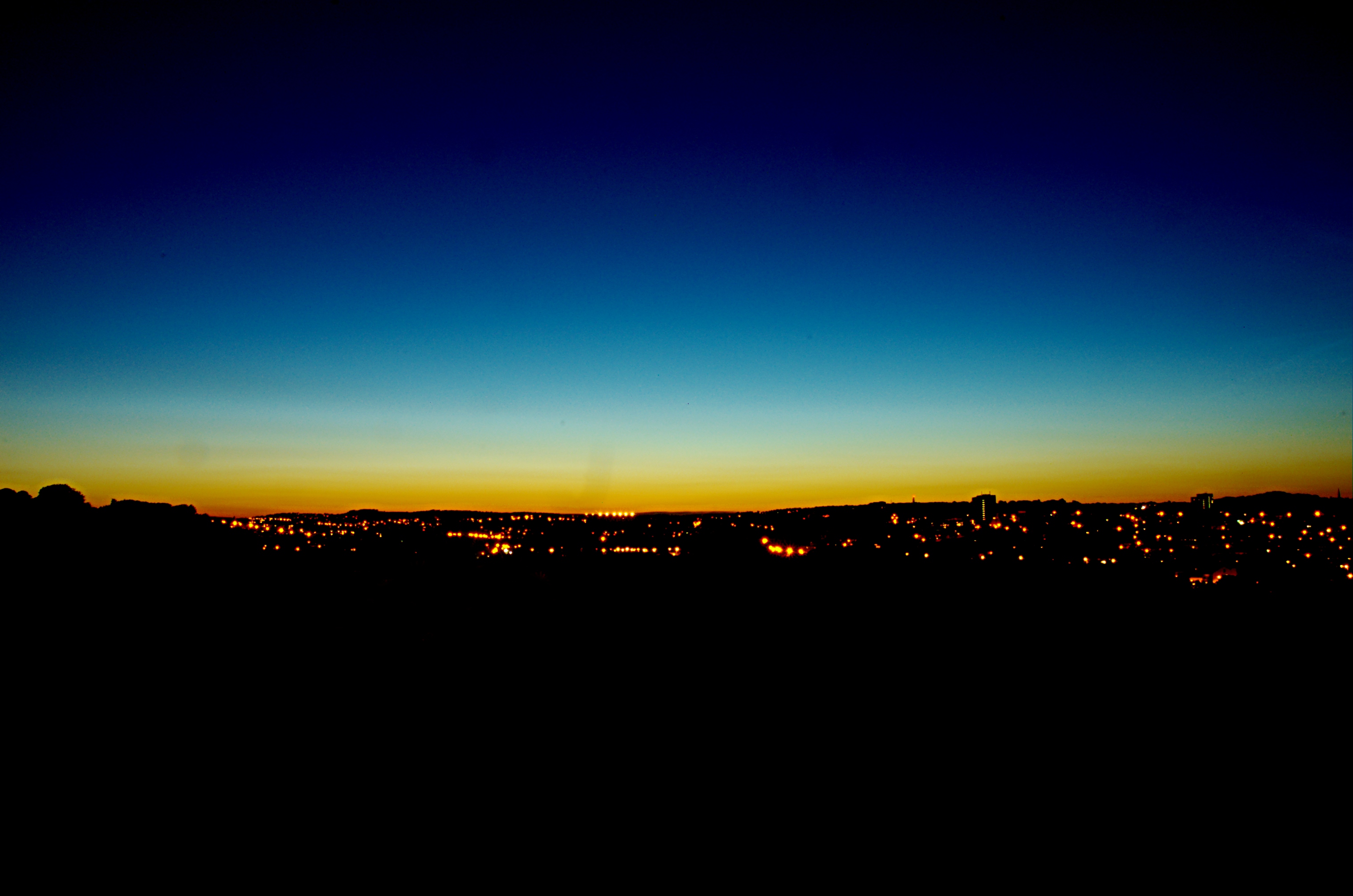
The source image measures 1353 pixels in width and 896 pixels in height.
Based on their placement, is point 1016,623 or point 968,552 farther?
point 968,552

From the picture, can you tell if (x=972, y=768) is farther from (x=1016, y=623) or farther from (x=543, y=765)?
(x=1016, y=623)

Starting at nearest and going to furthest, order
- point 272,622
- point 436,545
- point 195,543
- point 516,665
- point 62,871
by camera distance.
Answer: point 62,871 < point 516,665 < point 272,622 < point 195,543 < point 436,545

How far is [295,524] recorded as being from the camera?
4914 inches

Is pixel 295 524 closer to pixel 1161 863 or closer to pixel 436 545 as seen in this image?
pixel 436 545

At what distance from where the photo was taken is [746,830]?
916 centimetres

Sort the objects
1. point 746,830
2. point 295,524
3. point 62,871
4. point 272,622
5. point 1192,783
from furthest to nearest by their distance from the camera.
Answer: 1. point 295,524
2. point 272,622
3. point 1192,783
4. point 746,830
5. point 62,871

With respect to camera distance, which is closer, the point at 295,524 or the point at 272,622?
the point at 272,622

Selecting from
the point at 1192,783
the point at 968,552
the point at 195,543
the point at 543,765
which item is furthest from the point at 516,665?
the point at 968,552

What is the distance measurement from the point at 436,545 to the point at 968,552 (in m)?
66.6

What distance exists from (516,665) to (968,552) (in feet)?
179

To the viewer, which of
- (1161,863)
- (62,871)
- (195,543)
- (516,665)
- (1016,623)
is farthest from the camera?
(195,543)

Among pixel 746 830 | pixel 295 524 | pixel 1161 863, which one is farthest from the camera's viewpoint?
pixel 295 524

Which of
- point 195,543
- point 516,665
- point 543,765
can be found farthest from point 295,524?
point 543,765

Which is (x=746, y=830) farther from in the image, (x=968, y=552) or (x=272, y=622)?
(x=968, y=552)
